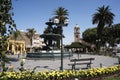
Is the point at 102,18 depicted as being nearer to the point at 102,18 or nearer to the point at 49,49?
the point at 102,18

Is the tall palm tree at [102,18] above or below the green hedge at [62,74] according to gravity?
above

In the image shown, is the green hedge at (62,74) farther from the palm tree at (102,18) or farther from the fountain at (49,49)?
the palm tree at (102,18)

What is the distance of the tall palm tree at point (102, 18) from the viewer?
6193 centimetres

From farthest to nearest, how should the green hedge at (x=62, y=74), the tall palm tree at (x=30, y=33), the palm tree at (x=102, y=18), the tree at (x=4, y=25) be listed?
the tall palm tree at (x=30, y=33) → the palm tree at (x=102, y=18) → the green hedge at (x=62, y=74) → the tree at (x=4, y=25)

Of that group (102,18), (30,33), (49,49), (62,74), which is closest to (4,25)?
(62,74)

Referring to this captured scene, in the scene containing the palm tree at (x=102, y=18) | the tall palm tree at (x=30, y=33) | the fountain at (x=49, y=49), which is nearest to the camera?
the fountain at (x=49, y=49)

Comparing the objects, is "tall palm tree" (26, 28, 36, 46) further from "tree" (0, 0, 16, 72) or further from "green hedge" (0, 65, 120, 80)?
"tree" (0, 0, 16, 72)

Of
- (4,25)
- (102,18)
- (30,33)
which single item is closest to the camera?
(4,25)

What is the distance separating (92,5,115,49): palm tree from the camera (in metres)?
61.9

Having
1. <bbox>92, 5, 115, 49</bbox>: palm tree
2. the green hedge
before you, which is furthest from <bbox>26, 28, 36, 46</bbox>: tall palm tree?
the green hedge

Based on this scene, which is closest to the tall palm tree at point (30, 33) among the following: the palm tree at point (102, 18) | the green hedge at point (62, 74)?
the palm tree at point (102, 18)

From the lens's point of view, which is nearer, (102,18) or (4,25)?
(4,25)

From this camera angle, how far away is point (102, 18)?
204ft

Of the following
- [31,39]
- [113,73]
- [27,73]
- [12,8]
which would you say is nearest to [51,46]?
[113,73]
